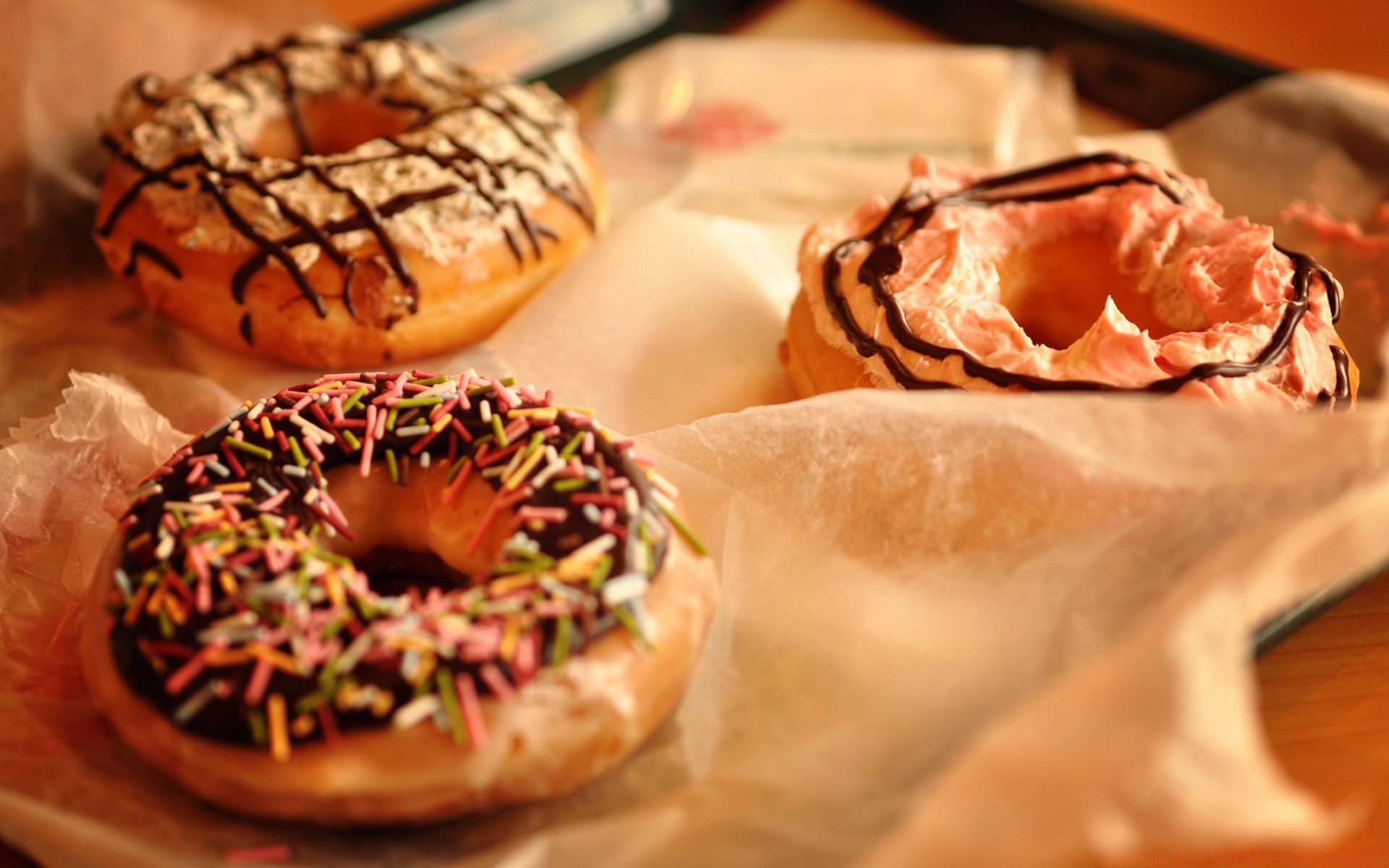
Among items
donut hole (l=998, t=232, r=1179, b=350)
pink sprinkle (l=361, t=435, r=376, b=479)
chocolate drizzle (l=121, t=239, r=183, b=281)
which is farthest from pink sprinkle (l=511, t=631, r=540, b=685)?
chocolate drizzle (l=121, t=239, r=183, b=281)

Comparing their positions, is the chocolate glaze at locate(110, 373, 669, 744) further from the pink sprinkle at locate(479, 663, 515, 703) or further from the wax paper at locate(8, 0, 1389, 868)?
the wax paper at locate(8, 0, 1389, 868)

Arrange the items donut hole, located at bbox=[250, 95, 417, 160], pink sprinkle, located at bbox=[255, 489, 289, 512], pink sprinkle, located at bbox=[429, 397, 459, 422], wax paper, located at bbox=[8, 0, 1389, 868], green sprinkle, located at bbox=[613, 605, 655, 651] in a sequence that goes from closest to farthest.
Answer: wax paper, located at bbox=[8, 0, 1389, 868] → green sprinkle, located at bbox=[613, 605, 655, 651] → pink sprinkle, located at bbox=[255, 489, 289, 512] → pink sprinkle, located at bbox=[429, 397, 459, 422] → donut hole, located at bbox=[250, 95, 417, 160]

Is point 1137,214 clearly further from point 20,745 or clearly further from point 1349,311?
point 20,745

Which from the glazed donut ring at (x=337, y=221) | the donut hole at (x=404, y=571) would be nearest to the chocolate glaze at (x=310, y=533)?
A: the donut hole at (x=404, y=571)

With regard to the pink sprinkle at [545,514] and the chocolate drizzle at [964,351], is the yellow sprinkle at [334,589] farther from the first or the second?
the chocolate drizzle at [964,351]

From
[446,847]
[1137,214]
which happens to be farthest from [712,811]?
[1137,214]

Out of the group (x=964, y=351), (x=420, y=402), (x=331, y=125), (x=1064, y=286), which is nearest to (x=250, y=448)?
(x=420, y=402)
